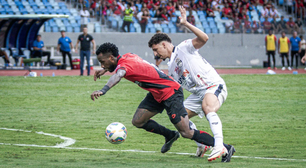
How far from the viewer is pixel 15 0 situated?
30.6 metres

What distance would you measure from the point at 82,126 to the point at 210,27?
25089 millimetres

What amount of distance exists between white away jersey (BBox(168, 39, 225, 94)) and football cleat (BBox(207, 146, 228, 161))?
98 cm

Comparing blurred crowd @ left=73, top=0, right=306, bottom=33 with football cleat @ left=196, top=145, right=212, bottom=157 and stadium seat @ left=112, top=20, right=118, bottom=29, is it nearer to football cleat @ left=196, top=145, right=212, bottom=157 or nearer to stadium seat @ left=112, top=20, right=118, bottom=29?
stadium seat @ left=112, top=20, right=118, bottom=29

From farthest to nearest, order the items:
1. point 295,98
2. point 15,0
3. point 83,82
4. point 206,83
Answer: point 15,0 → point 83,82 → point 295,98 → point 206,83

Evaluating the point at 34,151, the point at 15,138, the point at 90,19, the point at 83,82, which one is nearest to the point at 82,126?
the point at 15,138

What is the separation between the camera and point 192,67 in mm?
6664

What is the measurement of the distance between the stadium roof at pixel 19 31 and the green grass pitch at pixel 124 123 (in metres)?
9.34

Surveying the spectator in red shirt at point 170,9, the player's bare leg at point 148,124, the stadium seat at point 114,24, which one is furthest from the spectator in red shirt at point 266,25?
the player's bare leg at point 148,124

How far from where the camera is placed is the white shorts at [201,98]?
6629 millimetres

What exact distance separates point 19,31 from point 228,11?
1597 cm

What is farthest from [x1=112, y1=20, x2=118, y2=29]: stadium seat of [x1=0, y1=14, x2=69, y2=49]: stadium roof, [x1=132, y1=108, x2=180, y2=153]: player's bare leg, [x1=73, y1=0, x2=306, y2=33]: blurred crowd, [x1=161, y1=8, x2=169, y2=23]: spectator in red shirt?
[x1=132, y1=108, x2=180, y2=153]: player's bare leg

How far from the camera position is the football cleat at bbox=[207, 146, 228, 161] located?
6.07 m

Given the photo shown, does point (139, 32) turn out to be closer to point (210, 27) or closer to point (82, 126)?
point (210, 27)

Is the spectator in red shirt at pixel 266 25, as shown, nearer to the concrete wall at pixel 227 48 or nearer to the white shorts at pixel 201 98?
the concrete wall at pixel 227 48
